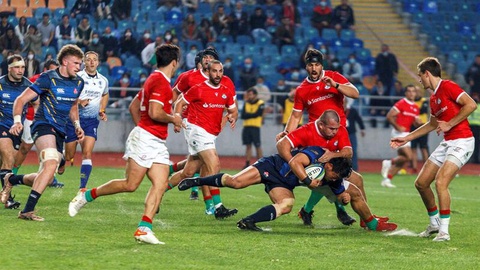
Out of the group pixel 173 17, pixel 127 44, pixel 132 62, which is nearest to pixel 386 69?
pixel 173 17

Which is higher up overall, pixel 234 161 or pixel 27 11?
pixel 27 11

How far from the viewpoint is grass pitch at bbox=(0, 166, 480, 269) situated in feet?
→ 32.8

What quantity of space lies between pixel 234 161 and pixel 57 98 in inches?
605

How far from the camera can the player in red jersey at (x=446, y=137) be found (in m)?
12.4

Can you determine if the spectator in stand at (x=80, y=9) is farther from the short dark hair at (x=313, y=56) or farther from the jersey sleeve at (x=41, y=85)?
the short dark hair at (x=313, y=56)

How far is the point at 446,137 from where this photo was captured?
12742mm

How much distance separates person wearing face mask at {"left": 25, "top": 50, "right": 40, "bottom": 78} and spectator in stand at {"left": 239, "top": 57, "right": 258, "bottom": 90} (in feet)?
19.8

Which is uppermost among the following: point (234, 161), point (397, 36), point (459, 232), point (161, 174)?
point (161, 174)

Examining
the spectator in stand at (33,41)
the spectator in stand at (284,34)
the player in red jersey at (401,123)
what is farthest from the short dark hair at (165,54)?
the spectator in stand at (284,34)

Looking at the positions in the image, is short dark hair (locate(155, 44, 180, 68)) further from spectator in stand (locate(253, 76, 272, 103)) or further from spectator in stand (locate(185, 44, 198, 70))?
spectator in stand (locate(253, 76, 272, 103))

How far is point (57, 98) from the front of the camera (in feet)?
43.3

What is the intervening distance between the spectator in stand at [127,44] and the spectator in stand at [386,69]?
7.44 meters

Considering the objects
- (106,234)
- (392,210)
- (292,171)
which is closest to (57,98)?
(106,234)

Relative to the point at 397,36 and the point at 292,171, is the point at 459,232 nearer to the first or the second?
the point at 292,171
